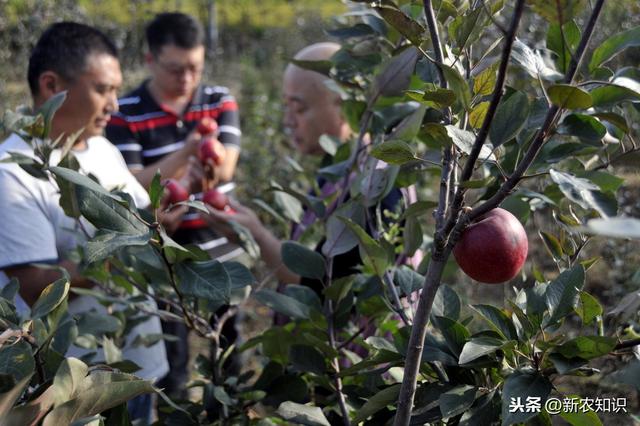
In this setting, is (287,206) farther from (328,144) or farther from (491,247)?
(491,247)

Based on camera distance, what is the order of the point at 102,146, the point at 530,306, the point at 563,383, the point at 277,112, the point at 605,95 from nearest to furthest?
the point at 605,95, the point at 530,306, the point at 102,146, the point at 563,383, the point at 277,112

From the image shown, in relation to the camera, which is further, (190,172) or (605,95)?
(190,172)

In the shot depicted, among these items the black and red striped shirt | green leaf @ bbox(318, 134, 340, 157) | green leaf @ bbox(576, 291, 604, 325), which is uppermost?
green leaf @ bbox(576, 291, 604, 325)

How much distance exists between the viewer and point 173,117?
2635 mm

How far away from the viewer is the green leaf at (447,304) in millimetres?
883

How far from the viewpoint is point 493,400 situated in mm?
794

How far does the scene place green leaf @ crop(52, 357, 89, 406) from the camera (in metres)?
0.62

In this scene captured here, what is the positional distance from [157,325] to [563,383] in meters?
1.43

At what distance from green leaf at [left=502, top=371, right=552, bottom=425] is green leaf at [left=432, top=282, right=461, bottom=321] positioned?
16 centimetres

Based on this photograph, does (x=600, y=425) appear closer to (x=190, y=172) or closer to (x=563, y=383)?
(x=190, y=172)

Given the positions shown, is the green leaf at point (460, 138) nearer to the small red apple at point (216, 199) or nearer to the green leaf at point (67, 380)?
the green leaf at point (67, 380)

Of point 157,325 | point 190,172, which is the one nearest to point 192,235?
point 190,172

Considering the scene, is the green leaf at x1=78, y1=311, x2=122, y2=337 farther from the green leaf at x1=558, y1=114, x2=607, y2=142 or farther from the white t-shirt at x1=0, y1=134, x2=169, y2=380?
the green leaf at x1=558, y1=114, x2=607, y2=142

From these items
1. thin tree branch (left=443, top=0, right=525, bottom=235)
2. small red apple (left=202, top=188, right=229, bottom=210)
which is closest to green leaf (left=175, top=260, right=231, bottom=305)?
thin tree branch (left=443, top=0, right=525, bottom=235)
